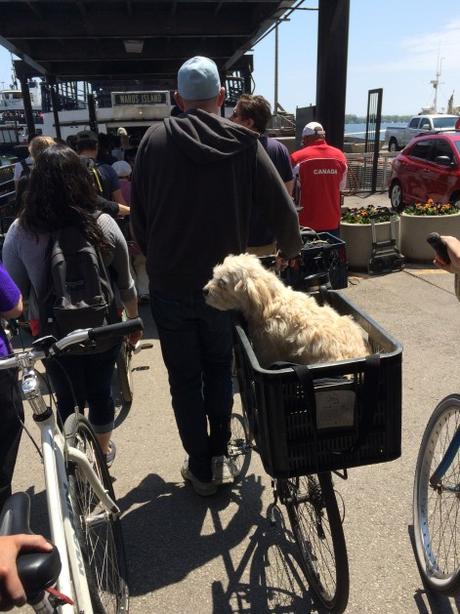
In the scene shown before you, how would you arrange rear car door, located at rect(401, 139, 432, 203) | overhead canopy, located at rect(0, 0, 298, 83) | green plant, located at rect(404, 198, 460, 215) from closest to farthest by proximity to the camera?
1. green plant, located at rect(404, 198, 460, 215)
2. overhead canopy, located at rect(0, 0, 298, 83)
3. rear car door, located at rect(401, 139, 432, 203)

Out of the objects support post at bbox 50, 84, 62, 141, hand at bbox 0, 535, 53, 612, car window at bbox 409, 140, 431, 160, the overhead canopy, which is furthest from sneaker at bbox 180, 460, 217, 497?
support post at bbox 50, 84, 62, 141

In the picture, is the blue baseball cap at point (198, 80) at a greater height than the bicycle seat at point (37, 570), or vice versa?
the blue baseball cap at point (198, 80)

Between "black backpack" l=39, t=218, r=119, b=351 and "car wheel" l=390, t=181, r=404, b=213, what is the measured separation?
10.8 metres

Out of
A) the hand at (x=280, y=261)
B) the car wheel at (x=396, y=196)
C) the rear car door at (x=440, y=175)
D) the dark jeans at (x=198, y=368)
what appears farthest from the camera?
the car wheel at (x=396, y=196)

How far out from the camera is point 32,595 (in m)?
1.03

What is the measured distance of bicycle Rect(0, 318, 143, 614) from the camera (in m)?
1.53

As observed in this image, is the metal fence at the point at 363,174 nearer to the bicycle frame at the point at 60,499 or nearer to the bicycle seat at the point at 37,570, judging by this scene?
the bicycle frame at the point at 60,499

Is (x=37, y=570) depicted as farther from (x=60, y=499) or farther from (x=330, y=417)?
(x=330, y=417)

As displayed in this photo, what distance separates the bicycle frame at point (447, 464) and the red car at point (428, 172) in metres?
8.80

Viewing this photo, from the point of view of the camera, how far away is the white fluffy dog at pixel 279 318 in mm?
2105

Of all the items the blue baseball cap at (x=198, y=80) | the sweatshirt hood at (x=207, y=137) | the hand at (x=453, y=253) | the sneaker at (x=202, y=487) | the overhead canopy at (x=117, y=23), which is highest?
the overhead canopy at (x=117, y=23)

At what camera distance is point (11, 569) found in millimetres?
978

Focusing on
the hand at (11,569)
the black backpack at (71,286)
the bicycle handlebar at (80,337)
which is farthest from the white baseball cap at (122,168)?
the hand at (11,569)

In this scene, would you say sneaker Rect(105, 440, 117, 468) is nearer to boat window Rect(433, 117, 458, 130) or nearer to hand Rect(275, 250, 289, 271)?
hand Rect(275, 250, 289, 271)
